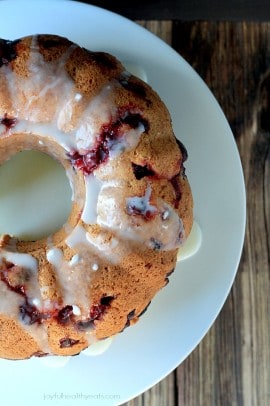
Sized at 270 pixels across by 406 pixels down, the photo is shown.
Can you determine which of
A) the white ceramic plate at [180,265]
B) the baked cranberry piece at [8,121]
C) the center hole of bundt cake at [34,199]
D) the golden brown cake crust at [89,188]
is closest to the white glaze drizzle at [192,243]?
the white ceramic plate at [180,265]

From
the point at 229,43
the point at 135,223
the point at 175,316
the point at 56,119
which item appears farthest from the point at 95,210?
the point at 229,43

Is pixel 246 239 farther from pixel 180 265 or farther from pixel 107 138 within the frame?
pixel 107 138

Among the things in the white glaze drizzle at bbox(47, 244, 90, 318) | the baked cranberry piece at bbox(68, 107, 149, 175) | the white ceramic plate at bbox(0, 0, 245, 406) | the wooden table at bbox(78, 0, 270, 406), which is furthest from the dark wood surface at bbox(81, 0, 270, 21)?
the white glaze drizzle at bbox(47, 244, 90, 318)

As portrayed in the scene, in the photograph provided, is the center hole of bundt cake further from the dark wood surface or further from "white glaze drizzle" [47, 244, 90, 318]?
the dark wood surface

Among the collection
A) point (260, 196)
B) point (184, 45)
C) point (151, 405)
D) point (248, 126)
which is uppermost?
point (184, 45)

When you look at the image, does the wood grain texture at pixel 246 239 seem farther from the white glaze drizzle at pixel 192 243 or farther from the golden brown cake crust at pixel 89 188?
the golden brown cake crust at pixel 89 188

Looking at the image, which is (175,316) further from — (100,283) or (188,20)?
(188,20)

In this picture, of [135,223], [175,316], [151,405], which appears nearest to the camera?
[135,223]
